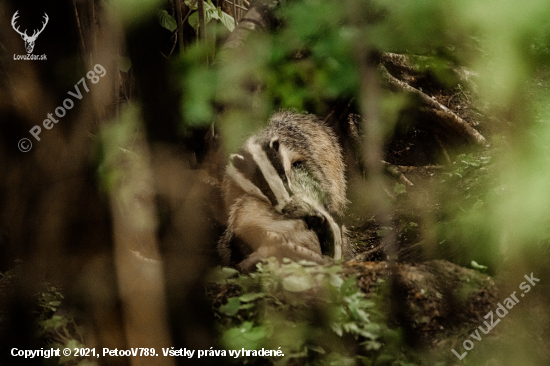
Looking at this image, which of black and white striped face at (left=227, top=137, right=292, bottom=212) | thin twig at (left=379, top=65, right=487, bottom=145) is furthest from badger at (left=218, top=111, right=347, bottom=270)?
thin twig at (left=379, top=65, right=487, bottom=145)

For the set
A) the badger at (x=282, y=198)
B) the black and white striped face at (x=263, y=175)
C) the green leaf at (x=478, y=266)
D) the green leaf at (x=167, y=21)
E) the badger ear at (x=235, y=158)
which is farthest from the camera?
the black and white striped face at (x=263, y=175)

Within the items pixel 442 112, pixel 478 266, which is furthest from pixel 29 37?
pixel 478 266

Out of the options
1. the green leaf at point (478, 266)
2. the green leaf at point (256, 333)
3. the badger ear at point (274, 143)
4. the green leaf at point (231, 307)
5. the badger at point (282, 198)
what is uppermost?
the badger ear at point (274, 143)

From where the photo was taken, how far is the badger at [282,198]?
1697 millimetres

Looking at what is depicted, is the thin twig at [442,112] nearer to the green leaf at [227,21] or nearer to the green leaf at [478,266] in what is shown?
the green leaf at [478,266]

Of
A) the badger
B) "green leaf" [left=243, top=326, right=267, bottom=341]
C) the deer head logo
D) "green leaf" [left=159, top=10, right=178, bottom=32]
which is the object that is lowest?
"green leaf" [left=243, top=326, right=267, bottom=341]

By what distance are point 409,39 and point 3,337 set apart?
1.85 metres

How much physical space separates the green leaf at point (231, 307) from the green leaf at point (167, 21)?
42.3 inches

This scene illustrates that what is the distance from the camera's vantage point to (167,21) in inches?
60.6

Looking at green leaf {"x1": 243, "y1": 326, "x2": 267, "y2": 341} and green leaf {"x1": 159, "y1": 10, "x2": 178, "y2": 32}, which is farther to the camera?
green leaf {"x1": 159, "y1": 10, "x2": 178, "y2": 32}

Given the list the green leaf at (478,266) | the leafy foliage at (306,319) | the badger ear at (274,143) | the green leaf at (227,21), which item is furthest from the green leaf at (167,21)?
the green leaf at (478,266)

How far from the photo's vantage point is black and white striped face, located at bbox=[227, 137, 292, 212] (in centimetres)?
196

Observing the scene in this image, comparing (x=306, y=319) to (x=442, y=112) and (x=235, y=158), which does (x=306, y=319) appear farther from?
(x=442, y=112)

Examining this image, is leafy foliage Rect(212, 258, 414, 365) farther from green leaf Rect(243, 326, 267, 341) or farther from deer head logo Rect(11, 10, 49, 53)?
deer head logo Rect(11, 10, 49, 53)
